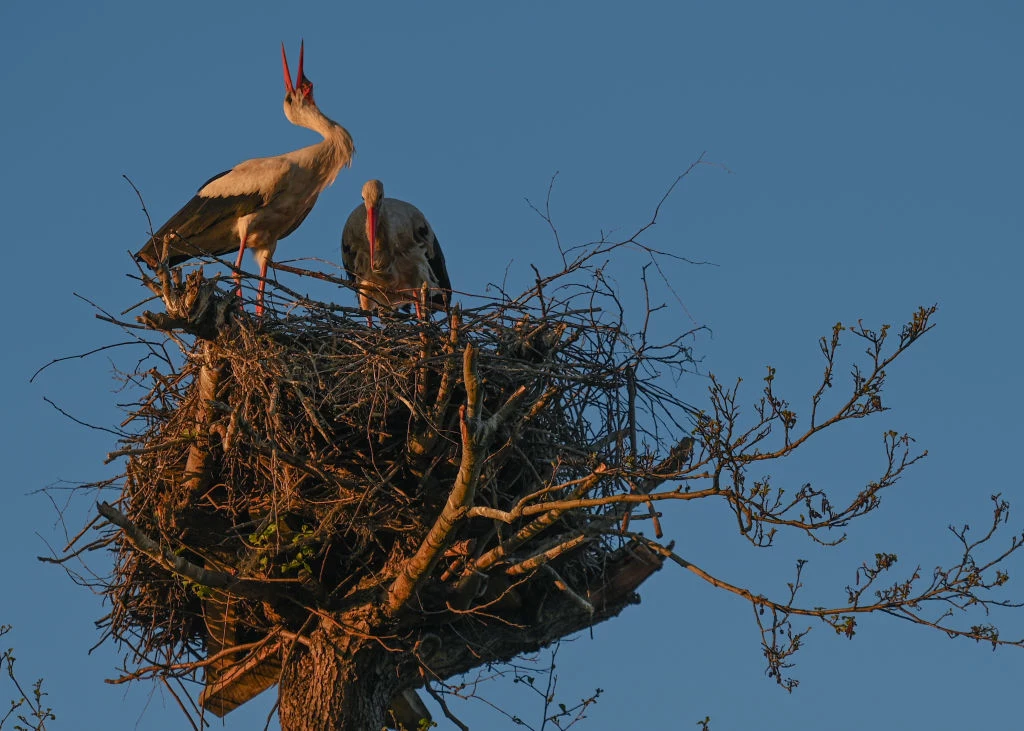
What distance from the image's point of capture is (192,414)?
21.2 ft

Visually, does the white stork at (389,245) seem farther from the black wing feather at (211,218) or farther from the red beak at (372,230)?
the black wing feather at (211,218)

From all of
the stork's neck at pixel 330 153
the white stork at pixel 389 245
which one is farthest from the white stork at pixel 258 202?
the white stork at pixel 389 245

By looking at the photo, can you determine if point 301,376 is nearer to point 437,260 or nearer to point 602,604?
point 602,604

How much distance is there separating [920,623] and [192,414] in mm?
3439

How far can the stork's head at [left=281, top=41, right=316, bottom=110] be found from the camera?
1101cm

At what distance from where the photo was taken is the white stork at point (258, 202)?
9742 millimetres

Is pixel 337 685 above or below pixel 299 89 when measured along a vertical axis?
below

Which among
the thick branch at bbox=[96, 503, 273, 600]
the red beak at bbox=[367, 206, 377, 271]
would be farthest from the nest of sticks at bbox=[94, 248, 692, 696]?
the red beak at bbox=[367, 206, 377, 271]

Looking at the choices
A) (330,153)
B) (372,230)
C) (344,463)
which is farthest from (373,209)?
(344,463)

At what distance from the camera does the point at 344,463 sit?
6398 mm

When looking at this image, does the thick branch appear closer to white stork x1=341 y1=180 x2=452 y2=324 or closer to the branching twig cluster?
the branching twig cluster

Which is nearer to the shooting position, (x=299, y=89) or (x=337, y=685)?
(x=337, y=685)

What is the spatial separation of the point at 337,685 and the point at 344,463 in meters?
1.01

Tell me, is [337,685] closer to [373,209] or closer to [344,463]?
[344,463]
